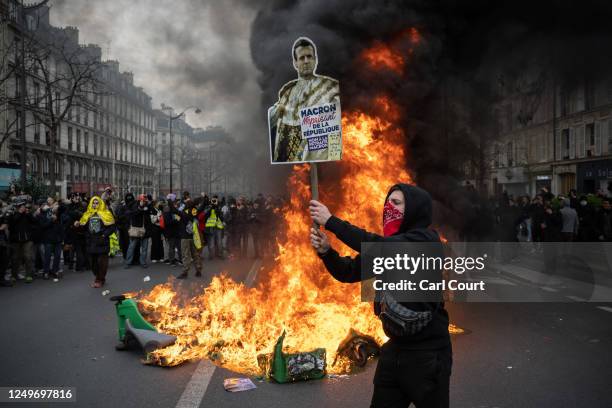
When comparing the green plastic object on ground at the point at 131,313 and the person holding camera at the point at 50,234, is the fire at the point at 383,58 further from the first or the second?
the person holding camera at the point at 50,234

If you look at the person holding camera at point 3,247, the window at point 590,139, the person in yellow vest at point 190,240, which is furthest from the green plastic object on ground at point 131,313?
the window at point 590,139

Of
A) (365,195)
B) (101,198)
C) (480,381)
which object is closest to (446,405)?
(480,381)

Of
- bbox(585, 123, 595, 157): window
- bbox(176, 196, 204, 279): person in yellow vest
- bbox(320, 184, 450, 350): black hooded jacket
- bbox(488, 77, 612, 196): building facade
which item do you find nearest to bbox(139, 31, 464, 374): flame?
bbox(320, 184, 450, 350): black hooded jacket

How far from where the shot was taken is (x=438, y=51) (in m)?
7.69

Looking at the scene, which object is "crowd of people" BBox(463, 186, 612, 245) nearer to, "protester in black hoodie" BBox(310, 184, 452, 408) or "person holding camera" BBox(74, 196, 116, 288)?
"protester in black hoodie" BBox(310, 184, 452, 408)

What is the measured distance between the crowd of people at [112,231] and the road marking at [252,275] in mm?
1131

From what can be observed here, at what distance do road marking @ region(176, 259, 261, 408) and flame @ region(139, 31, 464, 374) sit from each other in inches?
6.1

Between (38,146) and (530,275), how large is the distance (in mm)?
38680

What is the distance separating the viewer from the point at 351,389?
406 centimetres

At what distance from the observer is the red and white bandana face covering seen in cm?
247

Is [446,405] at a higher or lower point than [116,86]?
lower

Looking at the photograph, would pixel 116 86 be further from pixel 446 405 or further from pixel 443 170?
pixel 446 405

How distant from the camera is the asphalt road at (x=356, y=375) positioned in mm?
3902

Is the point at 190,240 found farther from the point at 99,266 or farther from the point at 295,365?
the point at 295,365
